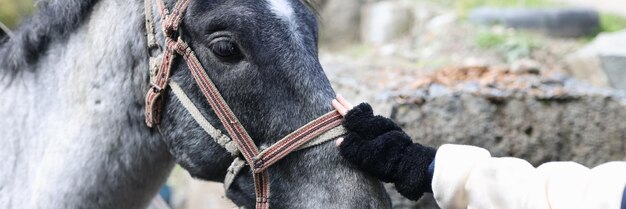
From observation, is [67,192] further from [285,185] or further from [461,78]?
[461,78]

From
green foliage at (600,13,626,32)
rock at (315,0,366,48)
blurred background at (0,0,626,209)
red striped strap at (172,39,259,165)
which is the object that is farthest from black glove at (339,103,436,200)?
rock at (315,0,366,48)

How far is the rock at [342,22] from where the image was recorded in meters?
10.7

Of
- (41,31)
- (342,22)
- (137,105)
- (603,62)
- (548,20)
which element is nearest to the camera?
(137,105)

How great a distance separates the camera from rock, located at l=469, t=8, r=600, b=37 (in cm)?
738

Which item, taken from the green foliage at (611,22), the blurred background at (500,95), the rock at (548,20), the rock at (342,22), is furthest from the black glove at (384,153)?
the rock at (342,22)

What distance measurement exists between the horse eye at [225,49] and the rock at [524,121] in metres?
1.51

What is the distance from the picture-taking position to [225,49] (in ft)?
7.25

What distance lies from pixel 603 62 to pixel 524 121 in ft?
4.61

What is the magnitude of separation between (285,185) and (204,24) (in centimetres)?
53

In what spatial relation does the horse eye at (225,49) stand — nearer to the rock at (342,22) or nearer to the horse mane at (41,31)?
the horse mane at (41,31)

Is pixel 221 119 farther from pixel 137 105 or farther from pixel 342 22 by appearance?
pixel 342 22

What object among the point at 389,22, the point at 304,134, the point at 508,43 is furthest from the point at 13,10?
the point at 389,22

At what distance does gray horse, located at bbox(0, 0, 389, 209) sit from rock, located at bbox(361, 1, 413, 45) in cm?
685

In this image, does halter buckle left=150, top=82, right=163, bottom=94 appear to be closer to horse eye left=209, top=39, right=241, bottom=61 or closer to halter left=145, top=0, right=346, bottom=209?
halter left=145, top=0, right=346, bottom=209
